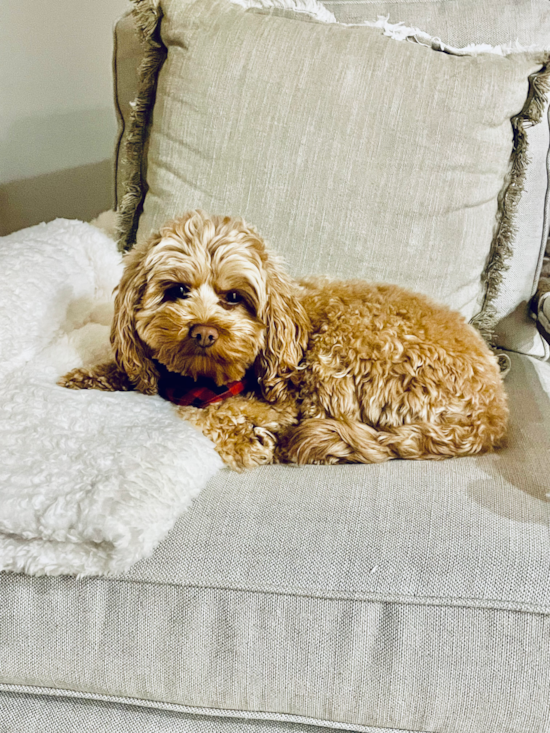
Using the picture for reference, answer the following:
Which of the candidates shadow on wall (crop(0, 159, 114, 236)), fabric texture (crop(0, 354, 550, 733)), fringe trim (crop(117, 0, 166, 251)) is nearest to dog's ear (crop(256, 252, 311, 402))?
fabric texture (crop(0, 354, 550, 733))

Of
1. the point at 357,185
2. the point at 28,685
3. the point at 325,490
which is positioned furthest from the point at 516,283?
the point at 28,685

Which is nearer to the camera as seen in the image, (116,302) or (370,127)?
(116,302)

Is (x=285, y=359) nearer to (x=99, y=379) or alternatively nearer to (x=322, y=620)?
(x=99, y=379)

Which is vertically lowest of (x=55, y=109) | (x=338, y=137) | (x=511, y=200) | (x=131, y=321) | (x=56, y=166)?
(x=56, y=166)

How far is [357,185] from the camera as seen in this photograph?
162 centimetres

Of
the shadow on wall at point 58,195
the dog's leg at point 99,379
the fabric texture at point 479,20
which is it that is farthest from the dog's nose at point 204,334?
the shadow on wall at point 58,195

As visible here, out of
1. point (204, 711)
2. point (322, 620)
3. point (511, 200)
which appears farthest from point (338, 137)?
point (204, 711)

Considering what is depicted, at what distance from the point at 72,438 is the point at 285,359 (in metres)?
0.48

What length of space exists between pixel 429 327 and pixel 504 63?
78 cm

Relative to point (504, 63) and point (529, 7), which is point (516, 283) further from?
point (529, 7)

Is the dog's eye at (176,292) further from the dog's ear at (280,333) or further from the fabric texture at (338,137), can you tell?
the fabric texture at (338,137)

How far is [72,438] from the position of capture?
1.18 meters

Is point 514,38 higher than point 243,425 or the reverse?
higher

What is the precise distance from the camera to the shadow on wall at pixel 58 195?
2.74 m
